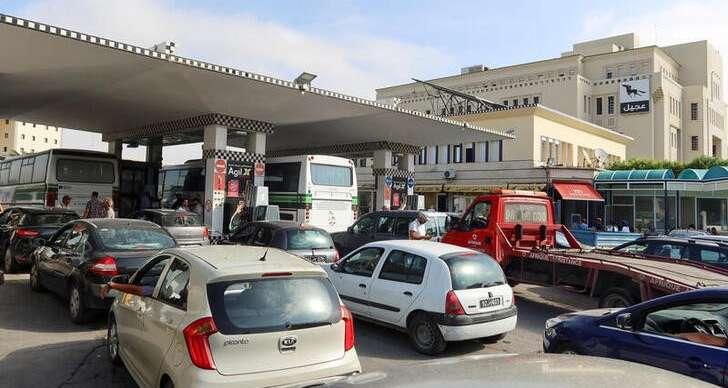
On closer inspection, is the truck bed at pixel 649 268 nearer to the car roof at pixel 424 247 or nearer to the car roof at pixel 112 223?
the car roof at pixel 424 247

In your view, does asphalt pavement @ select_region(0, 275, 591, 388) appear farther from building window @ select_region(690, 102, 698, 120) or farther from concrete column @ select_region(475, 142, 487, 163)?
building window @ select_region(690, 102, 698, 120)

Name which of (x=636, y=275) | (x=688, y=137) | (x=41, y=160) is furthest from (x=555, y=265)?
(x=688, y=137)

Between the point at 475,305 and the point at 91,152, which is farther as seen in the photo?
the point at 91,152

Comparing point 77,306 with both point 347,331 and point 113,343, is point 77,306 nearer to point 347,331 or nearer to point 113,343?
point 113,343

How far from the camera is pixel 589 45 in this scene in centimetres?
6156

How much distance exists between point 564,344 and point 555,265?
16.1ft

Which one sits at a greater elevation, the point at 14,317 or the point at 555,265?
the point at 555,265

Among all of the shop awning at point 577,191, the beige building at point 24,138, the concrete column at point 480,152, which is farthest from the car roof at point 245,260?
the beige building at point 24,138

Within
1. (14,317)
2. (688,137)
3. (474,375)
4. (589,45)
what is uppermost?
(589,45)

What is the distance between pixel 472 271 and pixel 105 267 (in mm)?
5165

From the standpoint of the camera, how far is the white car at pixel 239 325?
160 inches

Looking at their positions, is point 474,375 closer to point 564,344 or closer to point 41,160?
point 564,344

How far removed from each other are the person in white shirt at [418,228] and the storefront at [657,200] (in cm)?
1981

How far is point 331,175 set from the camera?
1973 centimetres
